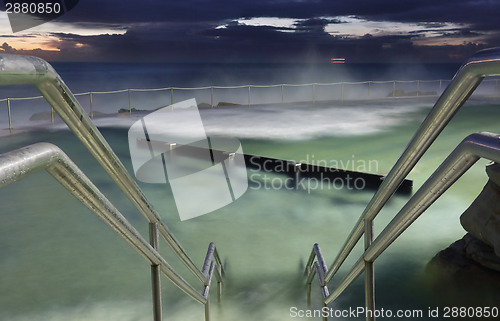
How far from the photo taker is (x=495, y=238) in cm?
411

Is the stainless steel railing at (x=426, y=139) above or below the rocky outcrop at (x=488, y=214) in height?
above

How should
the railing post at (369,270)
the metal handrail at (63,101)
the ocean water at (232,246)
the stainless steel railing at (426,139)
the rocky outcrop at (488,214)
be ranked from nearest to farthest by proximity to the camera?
the metal handrail at (63,101)
the stainless steel railing at (426,139)
the railing post at (369,270)
the ocean water at (232,246)
the rocky outcrop at (488,214)

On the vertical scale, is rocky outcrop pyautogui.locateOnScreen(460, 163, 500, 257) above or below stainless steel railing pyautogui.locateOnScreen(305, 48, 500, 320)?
below

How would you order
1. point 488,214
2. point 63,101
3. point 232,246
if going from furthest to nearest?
point 232,246
point 488,214
point 63,101

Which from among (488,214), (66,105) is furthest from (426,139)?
(488,214)

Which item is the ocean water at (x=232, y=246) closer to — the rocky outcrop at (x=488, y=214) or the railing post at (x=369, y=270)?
the rocky outcrop at (x=488, y=214)

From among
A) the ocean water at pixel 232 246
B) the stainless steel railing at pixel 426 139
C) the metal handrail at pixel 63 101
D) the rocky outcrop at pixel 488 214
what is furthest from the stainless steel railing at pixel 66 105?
the rocky outcrop at pixel 488 214

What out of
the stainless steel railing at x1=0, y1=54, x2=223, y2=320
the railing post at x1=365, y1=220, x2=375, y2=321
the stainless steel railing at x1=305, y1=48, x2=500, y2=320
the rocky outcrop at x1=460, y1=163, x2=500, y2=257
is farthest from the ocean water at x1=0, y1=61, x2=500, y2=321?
the stainless steel railing at x1=0, y1=54, x2=223, y2=320

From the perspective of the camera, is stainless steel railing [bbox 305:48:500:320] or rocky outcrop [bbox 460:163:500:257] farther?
rocky outcrop [bbox 460:163:500:257]

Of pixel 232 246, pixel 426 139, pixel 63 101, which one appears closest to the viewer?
pixel 63 101

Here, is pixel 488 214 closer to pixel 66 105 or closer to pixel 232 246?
pixel 232 246

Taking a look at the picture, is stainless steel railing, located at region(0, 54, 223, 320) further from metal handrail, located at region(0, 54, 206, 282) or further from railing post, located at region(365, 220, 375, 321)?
railing post, located at region(365, 220, 375, 321)

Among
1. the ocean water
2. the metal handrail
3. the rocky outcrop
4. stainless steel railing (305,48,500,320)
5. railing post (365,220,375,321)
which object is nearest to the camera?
the metal handrail

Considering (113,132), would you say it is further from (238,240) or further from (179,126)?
(238,240)
